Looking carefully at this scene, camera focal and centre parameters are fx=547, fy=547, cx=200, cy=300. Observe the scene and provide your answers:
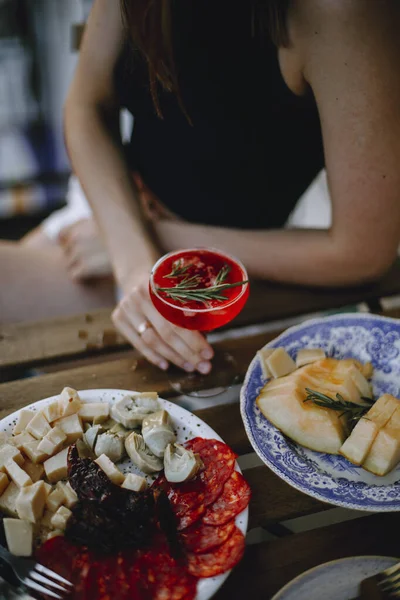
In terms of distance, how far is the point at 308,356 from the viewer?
1146 millimetres

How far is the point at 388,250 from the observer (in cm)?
136

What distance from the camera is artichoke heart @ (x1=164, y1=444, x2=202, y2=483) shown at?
904mm

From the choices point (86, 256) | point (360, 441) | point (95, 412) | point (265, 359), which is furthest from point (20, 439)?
point (86, 256)

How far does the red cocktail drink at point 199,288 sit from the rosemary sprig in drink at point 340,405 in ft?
0.78

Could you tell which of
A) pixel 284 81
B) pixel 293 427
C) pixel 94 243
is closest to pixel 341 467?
pixel 293 427

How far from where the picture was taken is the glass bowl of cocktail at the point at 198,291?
3.59 feet

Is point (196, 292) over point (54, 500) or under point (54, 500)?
over

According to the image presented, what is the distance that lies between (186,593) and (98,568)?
134mm

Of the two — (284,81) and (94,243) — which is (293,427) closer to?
(284,81)

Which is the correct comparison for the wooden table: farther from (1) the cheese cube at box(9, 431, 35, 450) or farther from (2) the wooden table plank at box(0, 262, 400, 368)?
(1) the cheese cube at box(9, 431, 35, 450)

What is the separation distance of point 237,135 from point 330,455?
90 cm

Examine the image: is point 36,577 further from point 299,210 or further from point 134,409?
point 299,210

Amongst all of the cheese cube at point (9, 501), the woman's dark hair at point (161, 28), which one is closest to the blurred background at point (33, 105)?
the woman's dark hair at point (161, 28)

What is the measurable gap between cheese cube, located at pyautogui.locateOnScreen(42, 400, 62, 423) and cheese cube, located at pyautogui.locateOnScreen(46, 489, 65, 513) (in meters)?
0.16
